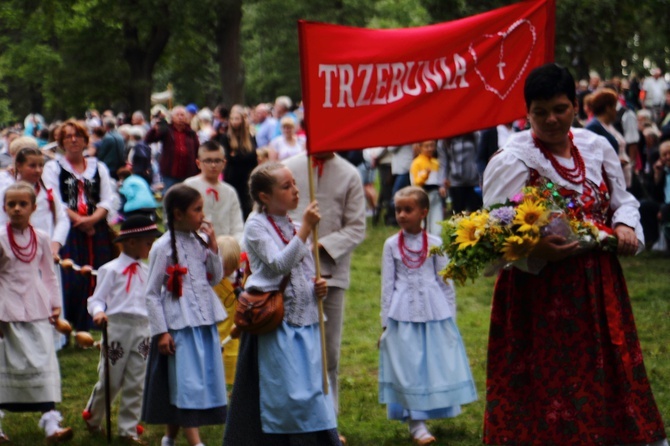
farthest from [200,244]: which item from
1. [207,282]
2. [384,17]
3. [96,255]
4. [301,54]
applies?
[384,17]

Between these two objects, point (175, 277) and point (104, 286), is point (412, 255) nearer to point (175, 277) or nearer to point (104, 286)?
point (175, 277)

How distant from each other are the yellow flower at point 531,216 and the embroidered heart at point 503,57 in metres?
1.48

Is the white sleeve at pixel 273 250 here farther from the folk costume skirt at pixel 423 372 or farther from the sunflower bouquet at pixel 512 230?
the folk costume skirt at pixel 423 372

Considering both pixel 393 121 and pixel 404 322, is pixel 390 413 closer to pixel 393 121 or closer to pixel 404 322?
pixel 404 322

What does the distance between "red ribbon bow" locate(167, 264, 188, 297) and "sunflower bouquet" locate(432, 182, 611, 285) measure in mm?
2366

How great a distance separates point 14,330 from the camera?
824 cm

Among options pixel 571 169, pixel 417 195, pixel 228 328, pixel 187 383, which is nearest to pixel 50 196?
pixel 228 328

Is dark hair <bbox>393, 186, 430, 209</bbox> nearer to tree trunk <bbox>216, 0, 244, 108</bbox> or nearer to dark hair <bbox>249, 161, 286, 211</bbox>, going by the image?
dark hair <bbox>249, 161, 286, 211</bbox>

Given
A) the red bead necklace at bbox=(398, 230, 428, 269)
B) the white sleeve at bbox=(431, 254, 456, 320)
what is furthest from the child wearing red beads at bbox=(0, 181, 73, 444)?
the white sleeve at bbox=(431, 254, 456, 320)

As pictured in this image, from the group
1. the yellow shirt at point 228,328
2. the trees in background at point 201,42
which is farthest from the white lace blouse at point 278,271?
the trees in background at point 201,42

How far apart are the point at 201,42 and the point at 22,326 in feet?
138

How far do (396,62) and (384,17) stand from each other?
56.3m

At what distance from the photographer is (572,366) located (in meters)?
5.54

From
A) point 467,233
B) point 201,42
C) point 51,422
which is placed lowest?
point 51,422
